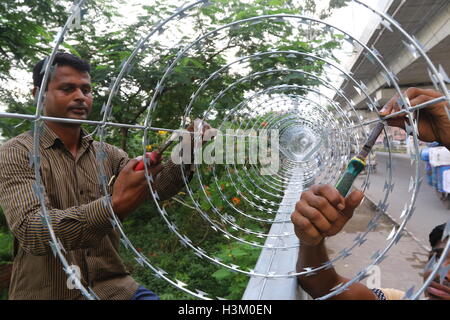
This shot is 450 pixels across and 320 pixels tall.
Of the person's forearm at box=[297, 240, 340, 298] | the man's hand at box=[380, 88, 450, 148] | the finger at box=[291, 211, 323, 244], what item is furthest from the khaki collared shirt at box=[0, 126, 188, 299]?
the man's hand at box=[380, 88, 450, 148]

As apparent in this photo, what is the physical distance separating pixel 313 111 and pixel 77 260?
13.8 feet

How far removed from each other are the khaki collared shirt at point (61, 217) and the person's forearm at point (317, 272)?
87cm

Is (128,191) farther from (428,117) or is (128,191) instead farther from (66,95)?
(428,117)

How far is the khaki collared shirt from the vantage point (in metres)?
1.26

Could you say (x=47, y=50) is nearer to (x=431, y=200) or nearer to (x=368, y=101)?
(x=368, y=101)

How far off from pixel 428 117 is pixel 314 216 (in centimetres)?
76

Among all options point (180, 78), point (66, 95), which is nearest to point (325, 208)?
point (66, 95)

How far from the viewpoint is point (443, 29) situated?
8.79m

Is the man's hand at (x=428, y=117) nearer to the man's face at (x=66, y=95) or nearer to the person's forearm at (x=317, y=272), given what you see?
the person's forearm at (x=317, y=272)

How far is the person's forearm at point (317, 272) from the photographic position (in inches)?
57.6

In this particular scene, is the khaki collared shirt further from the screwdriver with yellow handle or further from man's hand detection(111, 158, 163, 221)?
the screwdriver with yellow handle

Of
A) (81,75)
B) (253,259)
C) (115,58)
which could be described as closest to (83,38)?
(115,58)

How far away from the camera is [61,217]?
1.26 m

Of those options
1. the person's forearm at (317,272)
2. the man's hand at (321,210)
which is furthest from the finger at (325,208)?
the person's forearm at (317,272)
